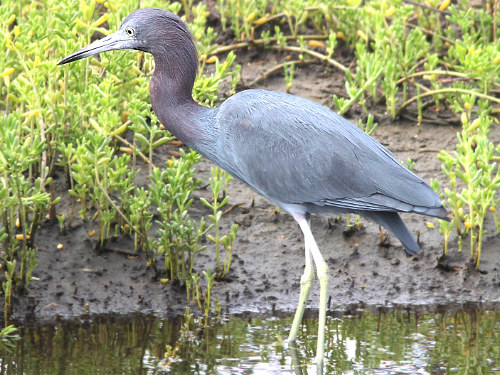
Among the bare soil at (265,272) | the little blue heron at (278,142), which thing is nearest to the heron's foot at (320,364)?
the little blue heron at (278,142)

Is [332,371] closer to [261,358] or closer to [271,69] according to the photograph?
[261,358]

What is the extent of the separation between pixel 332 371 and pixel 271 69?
373cm

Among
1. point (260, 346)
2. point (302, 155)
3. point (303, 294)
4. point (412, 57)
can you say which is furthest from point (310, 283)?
point (412, 57)

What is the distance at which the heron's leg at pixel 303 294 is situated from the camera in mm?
5520

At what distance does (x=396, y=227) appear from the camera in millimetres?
5484

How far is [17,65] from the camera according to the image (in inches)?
246

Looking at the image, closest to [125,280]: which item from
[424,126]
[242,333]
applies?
[242,333]

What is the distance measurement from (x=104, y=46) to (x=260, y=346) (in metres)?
2.10

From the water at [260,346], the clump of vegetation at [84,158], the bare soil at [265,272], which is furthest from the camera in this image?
the bare soil at [265,272]

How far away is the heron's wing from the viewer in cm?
534

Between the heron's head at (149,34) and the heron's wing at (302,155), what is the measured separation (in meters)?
0.54

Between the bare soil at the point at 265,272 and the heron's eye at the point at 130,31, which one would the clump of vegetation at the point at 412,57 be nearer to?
the bare soil at the point at 265,272

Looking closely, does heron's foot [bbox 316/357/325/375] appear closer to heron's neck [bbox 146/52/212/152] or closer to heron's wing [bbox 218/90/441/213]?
heron's wing [bbox 218/90/441/213]

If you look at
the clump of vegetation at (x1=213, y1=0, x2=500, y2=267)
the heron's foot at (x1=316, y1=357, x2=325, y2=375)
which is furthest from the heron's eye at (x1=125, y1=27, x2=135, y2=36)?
the heron's foot at (x1=316, y1=357, x2=325, y2=375)
